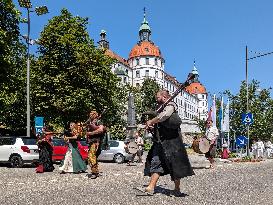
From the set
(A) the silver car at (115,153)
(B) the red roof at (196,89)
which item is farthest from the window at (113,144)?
(B) the red roof at (196,89)

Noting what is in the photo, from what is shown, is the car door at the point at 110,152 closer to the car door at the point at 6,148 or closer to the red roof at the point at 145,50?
the car door at the point at 6,148

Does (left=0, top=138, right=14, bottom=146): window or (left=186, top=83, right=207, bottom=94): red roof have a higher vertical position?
(left=186, top=83, right=207, bottom=94): red roof

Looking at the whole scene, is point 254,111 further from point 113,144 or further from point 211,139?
point 211,139

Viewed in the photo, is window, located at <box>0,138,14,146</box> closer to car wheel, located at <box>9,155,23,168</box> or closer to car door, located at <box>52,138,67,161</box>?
car wheel, located at <box>9,155,23,168</box>

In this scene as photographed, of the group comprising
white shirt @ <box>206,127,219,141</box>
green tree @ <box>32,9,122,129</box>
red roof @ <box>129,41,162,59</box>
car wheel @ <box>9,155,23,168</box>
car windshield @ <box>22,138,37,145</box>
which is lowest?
car wheel @ <box>9,155,23,168</box>

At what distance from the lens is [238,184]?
Answer: 1041 centimetres

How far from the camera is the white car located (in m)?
20.5

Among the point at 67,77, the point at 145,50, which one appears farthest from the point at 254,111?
the point at 145,50

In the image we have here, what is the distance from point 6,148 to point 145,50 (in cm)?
12041

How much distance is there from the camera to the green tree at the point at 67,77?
38.8 meters

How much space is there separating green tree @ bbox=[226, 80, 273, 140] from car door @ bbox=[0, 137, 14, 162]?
3823 cm

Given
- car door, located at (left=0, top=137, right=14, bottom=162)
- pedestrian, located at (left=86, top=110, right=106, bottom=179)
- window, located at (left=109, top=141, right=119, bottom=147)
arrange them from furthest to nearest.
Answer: window, located at (left=109, top=141, right=119, bottom=147)
car door, located at (left=0, top=137, right=14, bottom=162)
pedestrian, located at (left=86, top=110, right=106, bottom=179)

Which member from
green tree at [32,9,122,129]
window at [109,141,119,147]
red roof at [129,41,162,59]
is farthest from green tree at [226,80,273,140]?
red roof at [129,41,162,59]

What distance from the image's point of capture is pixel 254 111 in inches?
2167
